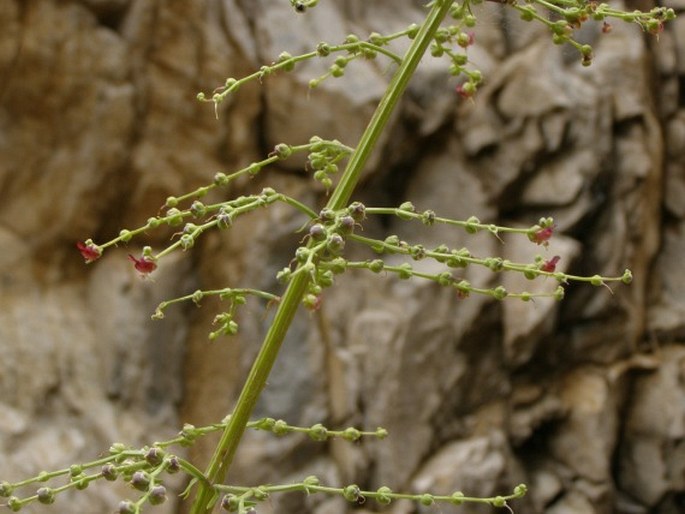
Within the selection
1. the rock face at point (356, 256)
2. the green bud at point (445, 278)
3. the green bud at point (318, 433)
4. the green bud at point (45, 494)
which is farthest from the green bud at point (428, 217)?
the rock face at point (356, 256)

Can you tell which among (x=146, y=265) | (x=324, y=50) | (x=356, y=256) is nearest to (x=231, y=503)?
(x=146, y=265)

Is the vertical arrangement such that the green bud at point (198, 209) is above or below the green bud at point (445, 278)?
above

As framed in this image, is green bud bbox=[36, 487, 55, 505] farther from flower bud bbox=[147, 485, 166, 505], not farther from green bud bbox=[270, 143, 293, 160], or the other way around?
green bud bbox=[270, 143, 293, 160]

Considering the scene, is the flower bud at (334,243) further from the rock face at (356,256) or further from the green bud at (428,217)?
the rock face at (356,256)

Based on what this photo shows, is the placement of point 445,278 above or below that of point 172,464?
above

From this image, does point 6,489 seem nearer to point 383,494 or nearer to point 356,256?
point 383,494

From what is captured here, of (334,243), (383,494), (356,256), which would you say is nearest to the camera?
(334,243)

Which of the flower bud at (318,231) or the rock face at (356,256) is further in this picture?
the rock face at (356,256)
